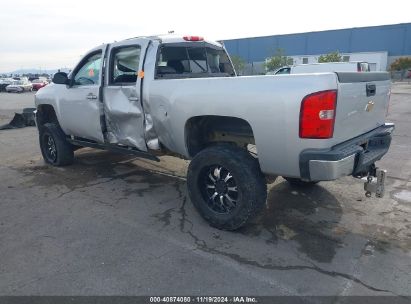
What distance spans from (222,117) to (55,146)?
374cm

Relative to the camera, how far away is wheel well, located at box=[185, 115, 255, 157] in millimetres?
3891

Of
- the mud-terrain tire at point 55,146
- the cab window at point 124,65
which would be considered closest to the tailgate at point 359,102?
the cab window at point 124,65

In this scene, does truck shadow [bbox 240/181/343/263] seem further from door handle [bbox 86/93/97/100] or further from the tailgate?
door handle [bbox 86/93/97/100]

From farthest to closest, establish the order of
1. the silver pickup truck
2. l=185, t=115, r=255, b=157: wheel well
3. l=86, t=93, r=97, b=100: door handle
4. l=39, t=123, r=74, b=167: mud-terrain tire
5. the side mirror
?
l=39, t=123, r=74, b=167: mud-terrain tire
the side mirror
l=86, t=93, r=97, b=100: door handle
l=185, t=115, r=255, b=157: wheel well
the silver pickup truck

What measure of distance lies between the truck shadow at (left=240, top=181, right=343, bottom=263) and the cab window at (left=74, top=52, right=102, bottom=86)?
Result: 9.97 feet

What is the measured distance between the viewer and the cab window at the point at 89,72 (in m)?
5.25

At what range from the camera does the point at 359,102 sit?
135 inches

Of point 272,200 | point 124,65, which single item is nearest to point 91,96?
point 124,65

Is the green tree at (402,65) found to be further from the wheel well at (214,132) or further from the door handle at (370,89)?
the wheel well at (214,132)

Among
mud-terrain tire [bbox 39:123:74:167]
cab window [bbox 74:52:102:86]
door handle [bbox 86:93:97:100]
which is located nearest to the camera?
door handle [bbox 86:93:97:100]

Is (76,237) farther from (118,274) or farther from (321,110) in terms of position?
(321,110)

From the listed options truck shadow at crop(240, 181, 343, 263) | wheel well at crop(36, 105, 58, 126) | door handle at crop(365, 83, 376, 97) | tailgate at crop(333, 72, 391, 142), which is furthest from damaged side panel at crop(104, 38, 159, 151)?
door handle at crop(365, 83, 376, 97)

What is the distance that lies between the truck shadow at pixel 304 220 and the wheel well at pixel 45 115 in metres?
4.22

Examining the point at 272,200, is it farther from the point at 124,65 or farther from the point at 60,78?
the point at 60,78
